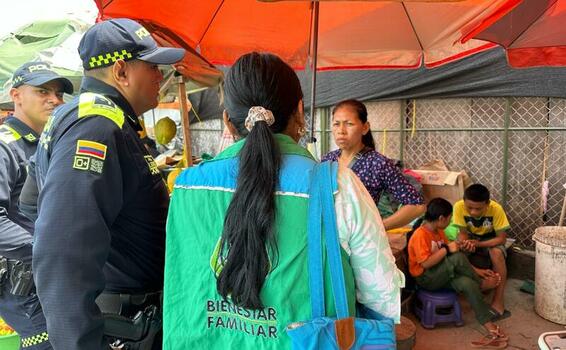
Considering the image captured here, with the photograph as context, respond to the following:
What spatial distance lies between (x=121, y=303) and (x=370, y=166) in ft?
5.83

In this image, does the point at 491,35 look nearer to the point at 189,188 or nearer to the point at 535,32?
the point at 535,32

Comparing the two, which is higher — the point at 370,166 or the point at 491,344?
the point at 370,166

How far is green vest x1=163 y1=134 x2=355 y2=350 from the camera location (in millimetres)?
1055

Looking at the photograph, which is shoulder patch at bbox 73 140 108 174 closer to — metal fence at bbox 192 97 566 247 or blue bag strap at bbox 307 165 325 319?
blue bag strap at bbox 307 165 325 319

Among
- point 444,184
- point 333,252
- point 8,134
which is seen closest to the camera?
point 333,252

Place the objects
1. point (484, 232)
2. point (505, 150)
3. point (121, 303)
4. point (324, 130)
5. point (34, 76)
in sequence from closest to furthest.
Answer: point (121, 303), point (34, 76), point (484, 232), point (505, 150), point (324, 130)

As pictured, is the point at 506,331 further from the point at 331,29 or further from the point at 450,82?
the point at 331,29

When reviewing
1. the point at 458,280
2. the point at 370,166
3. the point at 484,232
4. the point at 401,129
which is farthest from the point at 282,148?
the point at 401,129

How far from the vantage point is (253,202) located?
3.43ft

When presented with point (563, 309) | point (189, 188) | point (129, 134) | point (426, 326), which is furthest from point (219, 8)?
point (563, 309)

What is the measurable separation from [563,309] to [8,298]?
447 cm

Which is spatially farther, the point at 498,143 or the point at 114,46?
the point at 498,143

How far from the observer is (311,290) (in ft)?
3.42

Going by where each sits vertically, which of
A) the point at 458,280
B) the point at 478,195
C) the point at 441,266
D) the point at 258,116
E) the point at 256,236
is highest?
the point at 258,116
